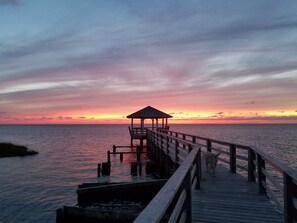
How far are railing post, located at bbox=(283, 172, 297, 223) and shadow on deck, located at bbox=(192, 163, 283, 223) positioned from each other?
3.09 ft

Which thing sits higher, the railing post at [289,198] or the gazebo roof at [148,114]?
the gazebo roof at [148,114]

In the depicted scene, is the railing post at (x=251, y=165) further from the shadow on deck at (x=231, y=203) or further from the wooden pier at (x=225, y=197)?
the shadow on deck at (x=231, y=203)

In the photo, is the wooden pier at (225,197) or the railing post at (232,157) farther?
the railing post at (232,157)

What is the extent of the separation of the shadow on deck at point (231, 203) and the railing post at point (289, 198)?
94cm

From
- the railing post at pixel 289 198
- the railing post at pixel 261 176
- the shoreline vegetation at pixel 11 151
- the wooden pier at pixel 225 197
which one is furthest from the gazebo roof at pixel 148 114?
the railing post at pixel 289 198

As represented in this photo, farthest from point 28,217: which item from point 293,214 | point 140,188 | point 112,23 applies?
point 293,214

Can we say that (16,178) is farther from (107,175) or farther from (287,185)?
(287,185)

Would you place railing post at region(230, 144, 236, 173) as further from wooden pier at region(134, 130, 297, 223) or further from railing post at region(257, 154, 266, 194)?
railing post at region(257, 154, 266, 194)

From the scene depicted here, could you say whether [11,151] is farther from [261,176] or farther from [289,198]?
[289,198]

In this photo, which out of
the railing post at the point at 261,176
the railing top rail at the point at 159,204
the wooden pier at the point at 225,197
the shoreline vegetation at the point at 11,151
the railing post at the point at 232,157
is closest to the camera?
the railing top rail at the point at 159,204

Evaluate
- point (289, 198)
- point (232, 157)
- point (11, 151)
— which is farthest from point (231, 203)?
point (11, 151)

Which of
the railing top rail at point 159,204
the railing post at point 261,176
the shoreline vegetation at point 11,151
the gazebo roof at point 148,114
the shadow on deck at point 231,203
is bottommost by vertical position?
the shoreline vegetation at point 11,151

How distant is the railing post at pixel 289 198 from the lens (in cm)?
432

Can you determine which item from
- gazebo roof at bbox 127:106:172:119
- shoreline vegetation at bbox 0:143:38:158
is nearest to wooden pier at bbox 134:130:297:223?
gazebo roof at bbox 127:106:172:119
